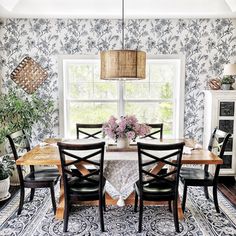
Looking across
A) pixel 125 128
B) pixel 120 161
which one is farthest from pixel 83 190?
pixel 125 128

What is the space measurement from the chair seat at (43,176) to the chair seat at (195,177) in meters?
1.53

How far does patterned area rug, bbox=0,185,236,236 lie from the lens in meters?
2.78

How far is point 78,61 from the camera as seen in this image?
4594 mm

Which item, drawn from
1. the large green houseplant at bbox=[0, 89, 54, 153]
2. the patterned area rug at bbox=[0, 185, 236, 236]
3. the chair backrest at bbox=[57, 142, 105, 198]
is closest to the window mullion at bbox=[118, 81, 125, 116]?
the large green houseplant at bbox=[0, 89, 54, 153]

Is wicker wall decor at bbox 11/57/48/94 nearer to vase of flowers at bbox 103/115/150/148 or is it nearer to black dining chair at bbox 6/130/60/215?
black dining chair at bbox 6/130/60/215

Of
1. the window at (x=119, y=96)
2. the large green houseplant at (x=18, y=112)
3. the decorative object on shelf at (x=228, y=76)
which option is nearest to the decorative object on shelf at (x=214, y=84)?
the decorative object on shelf at (x=228, y=76)

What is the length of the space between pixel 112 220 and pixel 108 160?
72 centimetres

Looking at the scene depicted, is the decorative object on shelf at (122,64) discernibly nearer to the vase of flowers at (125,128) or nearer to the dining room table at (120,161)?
the vase of flowers at (125,128)

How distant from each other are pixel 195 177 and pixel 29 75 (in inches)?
122

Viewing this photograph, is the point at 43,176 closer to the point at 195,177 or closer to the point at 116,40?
the point at 195,177

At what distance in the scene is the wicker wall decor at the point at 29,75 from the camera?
4.48 metres

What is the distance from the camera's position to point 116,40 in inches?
176

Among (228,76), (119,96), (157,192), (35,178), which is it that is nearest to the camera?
(157,192)

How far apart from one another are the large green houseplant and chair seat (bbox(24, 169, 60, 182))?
3.45 ft
